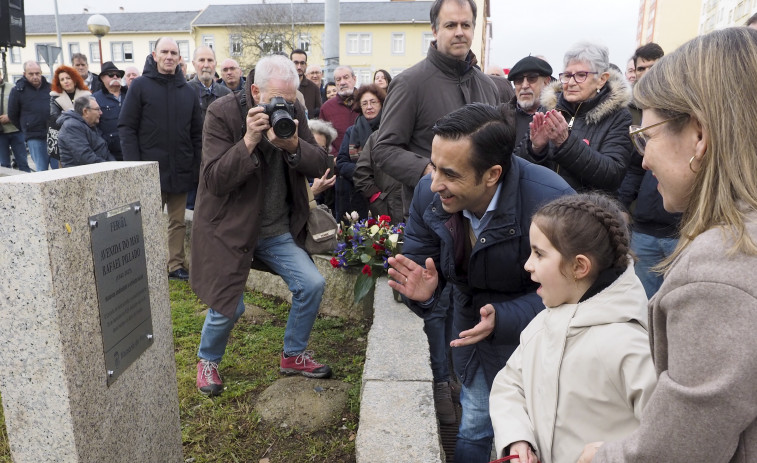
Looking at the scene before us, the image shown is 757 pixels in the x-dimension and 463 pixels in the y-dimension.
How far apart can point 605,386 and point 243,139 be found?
7.14 feet

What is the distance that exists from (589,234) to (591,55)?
81.0 inches

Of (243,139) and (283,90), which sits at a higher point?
(283,90)

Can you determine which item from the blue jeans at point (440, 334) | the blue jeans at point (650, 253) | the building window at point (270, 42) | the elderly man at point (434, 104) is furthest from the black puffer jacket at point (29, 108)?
the building window at point (270, 42)

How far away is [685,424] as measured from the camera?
97 cm

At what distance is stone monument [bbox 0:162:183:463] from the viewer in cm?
160

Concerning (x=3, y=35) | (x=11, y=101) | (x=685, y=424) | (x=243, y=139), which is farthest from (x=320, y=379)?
(x=11, y=101)

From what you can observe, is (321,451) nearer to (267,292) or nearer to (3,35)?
(267,292)

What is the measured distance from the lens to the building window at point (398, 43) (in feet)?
163

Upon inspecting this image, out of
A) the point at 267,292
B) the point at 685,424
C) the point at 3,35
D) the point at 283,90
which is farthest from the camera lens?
the point at 3,35

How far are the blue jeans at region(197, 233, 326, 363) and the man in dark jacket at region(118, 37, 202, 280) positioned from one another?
2.21 metres

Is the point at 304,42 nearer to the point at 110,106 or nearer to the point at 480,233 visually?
the point at 110,106

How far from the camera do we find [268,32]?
42219 mm

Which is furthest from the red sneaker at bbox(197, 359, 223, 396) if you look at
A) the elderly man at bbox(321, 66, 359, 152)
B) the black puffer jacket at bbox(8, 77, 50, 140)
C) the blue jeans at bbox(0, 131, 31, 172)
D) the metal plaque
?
the blue jeans at bbox(0, 131, 31, 172)

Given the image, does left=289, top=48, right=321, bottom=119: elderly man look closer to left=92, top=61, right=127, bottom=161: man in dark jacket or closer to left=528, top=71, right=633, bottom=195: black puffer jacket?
left=92, top=61, right=127, bottom=161: man in dark jacket
